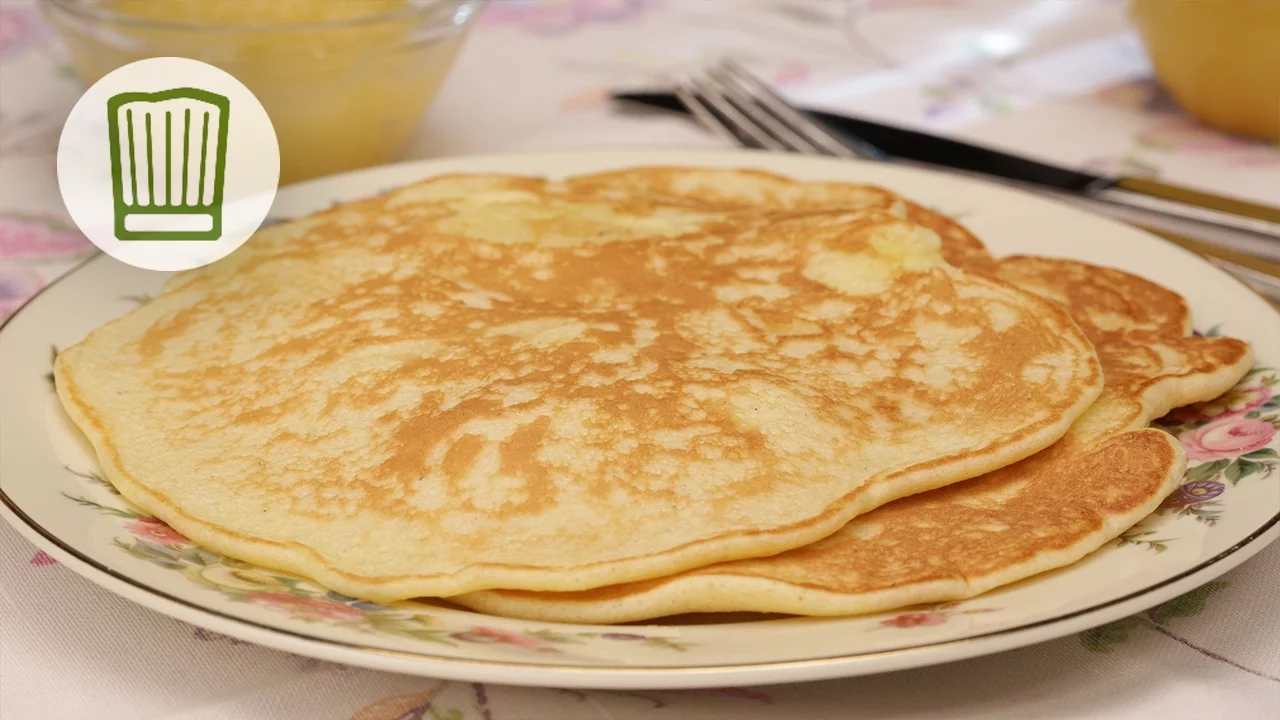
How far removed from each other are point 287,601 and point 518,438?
0.31m

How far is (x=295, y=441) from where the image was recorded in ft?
4.62

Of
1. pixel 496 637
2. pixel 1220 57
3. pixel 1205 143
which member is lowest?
pixel 496 637

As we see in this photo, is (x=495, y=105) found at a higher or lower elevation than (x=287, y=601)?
higher

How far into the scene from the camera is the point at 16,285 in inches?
82.8

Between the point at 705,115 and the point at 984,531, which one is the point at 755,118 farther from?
the point at 984,531

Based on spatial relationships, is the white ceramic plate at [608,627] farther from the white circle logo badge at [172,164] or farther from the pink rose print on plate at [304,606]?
the white circle logo badge at [172,164]

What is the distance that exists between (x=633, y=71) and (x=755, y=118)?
2.06 feet

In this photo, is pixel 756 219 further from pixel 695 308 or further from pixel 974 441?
pixel 974 441

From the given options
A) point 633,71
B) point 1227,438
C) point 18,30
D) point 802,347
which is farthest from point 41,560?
point 633,71

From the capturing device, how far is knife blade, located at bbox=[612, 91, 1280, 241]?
6.72 feet

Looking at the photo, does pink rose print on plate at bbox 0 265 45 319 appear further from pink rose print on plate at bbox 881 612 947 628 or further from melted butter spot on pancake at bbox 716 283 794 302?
pink rose print on plate at bbox 881 612 947 628

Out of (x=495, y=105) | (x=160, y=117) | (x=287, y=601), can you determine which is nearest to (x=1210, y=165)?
(x=495, y=105)

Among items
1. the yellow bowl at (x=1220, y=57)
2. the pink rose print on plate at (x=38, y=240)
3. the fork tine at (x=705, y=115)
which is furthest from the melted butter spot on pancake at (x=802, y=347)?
the yellow bowl at (x=1220, y=57)

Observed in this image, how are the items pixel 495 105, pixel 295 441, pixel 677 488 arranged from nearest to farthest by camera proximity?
pixel 677 488 < pixel 295 441 < pixel 495 105
